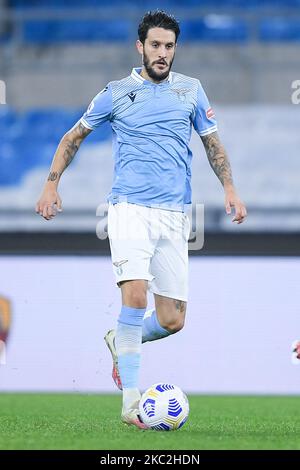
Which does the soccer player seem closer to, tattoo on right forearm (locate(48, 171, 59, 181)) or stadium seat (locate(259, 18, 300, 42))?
tattoo on right forearm (locate(48, 171, 59, 181))

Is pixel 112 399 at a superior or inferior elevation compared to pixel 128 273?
inferior

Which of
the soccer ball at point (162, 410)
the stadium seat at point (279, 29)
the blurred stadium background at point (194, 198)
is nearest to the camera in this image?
the soccer ball at point (162, 410)

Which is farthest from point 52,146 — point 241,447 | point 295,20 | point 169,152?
point 241,447

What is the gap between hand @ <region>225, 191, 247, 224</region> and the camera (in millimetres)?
5105

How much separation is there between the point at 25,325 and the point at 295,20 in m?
7.49

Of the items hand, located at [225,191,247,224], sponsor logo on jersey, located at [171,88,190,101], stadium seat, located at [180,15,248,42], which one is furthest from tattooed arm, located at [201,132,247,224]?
stadium seat, located at [180,15,248,42]

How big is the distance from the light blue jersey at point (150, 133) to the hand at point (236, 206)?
270 mm

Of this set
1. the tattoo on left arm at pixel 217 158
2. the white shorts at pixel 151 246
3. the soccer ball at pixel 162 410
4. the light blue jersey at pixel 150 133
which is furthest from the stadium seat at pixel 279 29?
the soccer ball at pixel 162 410

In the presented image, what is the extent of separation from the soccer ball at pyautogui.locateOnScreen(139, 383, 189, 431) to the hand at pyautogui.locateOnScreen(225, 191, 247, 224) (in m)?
0.86

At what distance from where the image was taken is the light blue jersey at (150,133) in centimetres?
526

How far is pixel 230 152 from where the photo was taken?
527 inches

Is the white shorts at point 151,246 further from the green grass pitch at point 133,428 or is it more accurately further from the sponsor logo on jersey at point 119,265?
the green grass pitch at point 133,428
